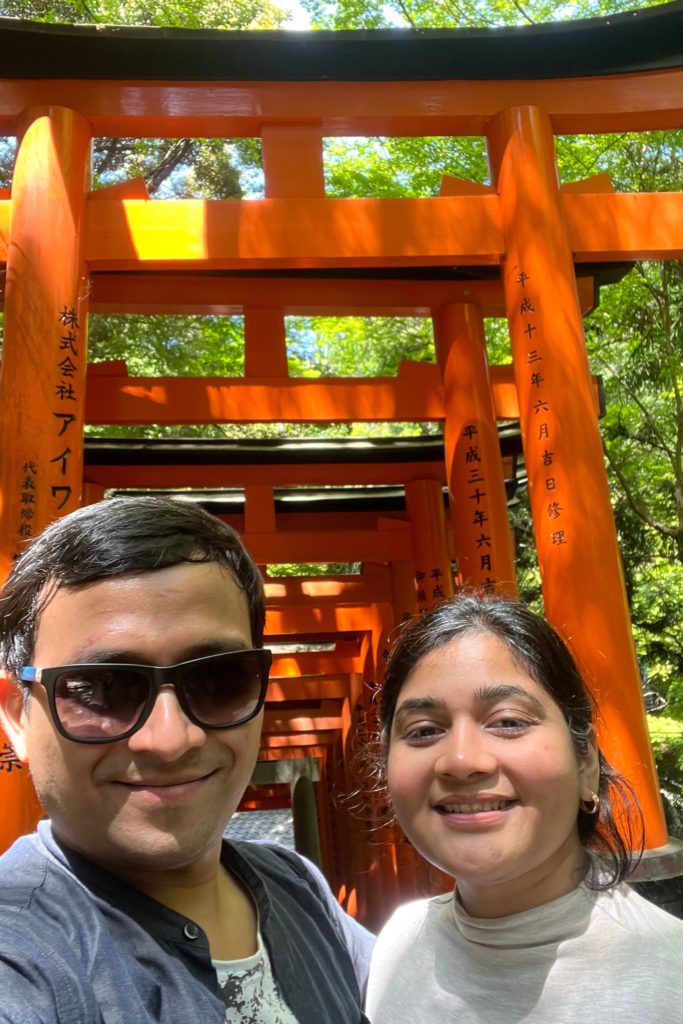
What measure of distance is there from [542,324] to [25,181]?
2.94 meters

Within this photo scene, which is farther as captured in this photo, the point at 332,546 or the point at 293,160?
the point at 332,546

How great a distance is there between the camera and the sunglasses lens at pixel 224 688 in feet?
3.83

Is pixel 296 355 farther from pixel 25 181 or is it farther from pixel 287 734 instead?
pixel 25 181

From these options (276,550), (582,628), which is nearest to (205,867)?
(582,628)

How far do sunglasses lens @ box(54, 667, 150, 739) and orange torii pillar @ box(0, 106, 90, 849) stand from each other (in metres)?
3.18

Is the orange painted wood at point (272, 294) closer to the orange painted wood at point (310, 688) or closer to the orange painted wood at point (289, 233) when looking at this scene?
the orange painted wood at point (289, 233)

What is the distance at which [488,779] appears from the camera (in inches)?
55.3

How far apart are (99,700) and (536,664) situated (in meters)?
0.81

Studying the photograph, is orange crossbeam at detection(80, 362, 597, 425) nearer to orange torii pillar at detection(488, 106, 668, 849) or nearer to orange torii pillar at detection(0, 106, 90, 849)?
orange torii pillar at detection(0, 106, 90, 849)

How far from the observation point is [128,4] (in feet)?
32.3

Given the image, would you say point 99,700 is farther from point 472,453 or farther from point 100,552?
point 472,453

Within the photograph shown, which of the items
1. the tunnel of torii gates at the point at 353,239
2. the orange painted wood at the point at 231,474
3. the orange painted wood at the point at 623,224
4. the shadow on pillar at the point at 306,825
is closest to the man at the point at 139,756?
the tunnel of torii gates at the point at 353,239

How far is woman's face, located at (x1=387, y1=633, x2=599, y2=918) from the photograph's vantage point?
4.58ft

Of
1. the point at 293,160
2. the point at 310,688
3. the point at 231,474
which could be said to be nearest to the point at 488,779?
the point at 293,160
